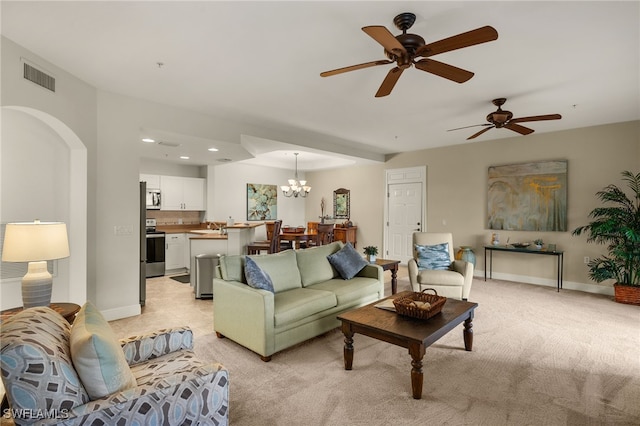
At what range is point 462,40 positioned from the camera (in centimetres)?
202

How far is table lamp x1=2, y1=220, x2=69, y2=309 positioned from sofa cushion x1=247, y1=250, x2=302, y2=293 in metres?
1.64

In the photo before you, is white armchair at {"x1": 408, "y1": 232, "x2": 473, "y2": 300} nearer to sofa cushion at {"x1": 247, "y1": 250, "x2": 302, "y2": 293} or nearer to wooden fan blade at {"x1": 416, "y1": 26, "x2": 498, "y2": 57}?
sofa cushion at {"x1": 247, "y1": 250, "x2": 302, "y2": 293}

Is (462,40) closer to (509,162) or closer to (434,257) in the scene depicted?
(434,257)

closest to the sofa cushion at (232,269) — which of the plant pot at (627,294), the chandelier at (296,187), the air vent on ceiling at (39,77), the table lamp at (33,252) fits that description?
the table lamp at (33,252)

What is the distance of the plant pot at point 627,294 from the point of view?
14.7ft

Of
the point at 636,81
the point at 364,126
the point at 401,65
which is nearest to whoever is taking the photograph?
the point at 401,65

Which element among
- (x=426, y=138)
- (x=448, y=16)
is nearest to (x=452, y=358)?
(x=448, y=16)

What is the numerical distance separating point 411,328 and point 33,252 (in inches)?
110

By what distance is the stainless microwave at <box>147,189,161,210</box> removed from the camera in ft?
22.2

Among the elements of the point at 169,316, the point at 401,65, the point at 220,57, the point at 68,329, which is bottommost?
the point at 169,316

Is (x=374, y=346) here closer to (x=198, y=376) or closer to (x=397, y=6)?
(x=198, y=376)

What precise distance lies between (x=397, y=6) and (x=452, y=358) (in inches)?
112

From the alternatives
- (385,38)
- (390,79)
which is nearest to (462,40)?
(385,38)

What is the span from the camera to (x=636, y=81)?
344 centimetres
